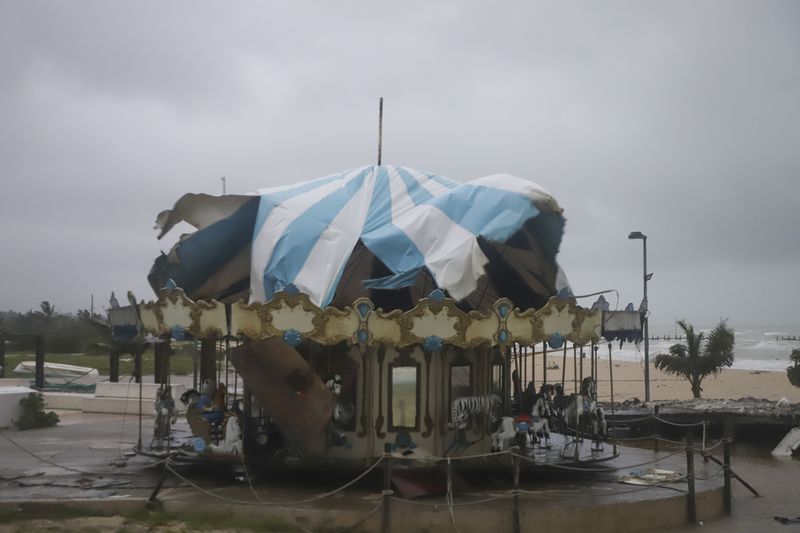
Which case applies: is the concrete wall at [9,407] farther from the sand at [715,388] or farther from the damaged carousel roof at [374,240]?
the sand at [715,388]

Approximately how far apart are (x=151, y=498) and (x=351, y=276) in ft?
22.0

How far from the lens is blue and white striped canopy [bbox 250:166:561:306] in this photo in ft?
41.9

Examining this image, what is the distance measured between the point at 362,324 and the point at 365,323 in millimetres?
52

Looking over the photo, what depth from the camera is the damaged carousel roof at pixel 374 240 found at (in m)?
13.0

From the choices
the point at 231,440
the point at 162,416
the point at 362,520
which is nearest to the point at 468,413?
the point at 362,520

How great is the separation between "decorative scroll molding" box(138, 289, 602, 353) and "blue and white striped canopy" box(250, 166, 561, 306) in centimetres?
40

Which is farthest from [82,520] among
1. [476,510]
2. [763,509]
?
[763,509]

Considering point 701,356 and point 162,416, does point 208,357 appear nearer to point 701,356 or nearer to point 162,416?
point 162,416

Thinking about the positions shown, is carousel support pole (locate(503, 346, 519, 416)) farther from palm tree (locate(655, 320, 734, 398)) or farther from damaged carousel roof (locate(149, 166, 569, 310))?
palm tree (locate(655, 320, 734, 398))

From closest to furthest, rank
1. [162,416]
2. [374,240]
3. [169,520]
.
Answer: [169,520] < [374,240] < [162,416]

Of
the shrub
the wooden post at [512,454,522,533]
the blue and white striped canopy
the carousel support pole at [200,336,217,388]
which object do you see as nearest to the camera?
the wooden post at [512,454,522,533]

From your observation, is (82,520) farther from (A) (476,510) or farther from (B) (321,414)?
(A) (476,510)

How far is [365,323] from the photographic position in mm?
12422

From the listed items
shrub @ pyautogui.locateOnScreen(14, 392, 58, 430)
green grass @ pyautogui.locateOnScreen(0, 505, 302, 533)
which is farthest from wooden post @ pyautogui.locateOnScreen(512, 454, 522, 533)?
shrub @ pyautogui.locateOnScreen(14, 392, 58, 430)
